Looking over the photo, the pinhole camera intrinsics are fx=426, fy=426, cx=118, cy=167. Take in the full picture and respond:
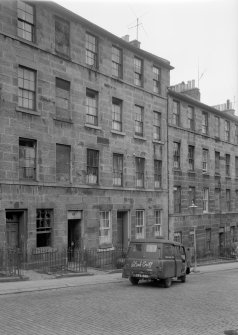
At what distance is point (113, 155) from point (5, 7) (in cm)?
1020

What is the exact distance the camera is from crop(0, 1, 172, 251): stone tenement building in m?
19.9

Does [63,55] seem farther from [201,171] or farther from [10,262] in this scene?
[201,171]

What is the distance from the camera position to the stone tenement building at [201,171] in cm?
3136

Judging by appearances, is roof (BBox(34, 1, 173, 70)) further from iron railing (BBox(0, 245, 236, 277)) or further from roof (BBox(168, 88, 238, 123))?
iron railing (BBox(0, 245, 236, 277))

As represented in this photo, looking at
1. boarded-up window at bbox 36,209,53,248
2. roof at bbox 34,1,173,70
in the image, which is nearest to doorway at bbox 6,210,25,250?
boarded-up window at bbox 36,209,53,248

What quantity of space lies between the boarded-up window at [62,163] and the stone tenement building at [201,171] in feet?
32.3

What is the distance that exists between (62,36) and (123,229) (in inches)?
469

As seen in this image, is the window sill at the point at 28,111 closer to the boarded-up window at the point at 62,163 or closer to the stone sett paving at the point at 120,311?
the boarded-up window at the point at 62,163

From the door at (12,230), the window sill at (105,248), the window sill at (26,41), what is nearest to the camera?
the door at (12,230)

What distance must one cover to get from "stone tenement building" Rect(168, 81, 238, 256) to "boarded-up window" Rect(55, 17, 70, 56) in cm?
1027

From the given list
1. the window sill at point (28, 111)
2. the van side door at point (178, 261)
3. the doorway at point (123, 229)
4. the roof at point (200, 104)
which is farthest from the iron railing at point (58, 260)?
the roof at point (200, 104)

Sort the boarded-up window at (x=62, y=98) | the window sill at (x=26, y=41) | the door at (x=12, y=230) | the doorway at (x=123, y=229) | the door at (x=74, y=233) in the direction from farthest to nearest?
Result: the doorway at (x=123, y=229) < the door at (x=74, y=233) < the boarded-up window at (x=62, y=98) < the window sill at (x=26, y=41) < the door at (x=12, y=230)

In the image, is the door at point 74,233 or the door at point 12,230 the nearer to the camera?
the door at point 12,230

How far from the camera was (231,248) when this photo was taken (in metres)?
35.6
